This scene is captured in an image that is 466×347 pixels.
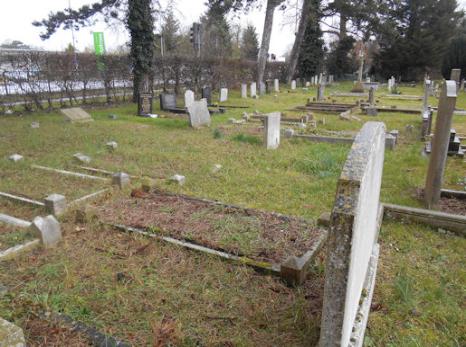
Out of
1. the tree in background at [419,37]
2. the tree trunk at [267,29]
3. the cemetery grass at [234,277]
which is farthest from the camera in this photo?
the tree in background at [419,37]

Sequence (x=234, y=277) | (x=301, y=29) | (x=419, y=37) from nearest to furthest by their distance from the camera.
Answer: (x=234, y=277) → (x=301, y=29) → (x=419, y=37)

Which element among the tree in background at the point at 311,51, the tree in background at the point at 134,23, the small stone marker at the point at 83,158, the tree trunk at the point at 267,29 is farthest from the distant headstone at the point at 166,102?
the tree in background at the point at 311,51

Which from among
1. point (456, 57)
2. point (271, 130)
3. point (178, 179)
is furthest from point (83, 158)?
point (456, 57)

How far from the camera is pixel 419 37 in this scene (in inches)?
1454

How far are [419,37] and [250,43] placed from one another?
2008 cm

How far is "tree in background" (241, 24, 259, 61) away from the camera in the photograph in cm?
4619

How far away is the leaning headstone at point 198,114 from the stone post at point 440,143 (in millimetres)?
6880

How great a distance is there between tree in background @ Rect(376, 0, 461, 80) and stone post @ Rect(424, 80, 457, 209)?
118 feet

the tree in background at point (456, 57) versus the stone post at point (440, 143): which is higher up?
the tree in background at point (456, 57)

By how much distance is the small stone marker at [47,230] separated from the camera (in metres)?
3.56

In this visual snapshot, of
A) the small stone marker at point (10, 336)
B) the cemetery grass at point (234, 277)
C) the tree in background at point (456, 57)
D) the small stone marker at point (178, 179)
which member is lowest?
the cemetery grass at point (234, 277)

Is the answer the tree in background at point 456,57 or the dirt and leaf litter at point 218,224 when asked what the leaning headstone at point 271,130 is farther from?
the tree in background at point 456,57

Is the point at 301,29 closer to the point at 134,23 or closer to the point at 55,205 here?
the point at 134,23

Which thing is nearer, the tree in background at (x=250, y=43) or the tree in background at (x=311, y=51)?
the tree in background at (x=311, y=51)
